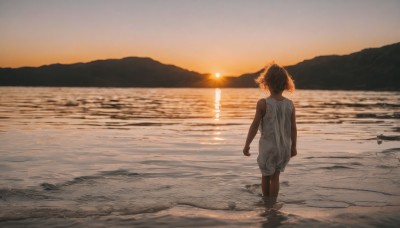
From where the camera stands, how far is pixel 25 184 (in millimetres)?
7598

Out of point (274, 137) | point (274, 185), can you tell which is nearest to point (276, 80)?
point (274, 137)

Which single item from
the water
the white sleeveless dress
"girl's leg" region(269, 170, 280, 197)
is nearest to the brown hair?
the white sleeveless dress

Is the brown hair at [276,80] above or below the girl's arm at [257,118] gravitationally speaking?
above

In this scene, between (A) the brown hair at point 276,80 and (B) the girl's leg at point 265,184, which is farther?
(B) the girl's leg at point 265,184

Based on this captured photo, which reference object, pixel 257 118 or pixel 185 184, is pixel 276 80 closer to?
pixel 257 118

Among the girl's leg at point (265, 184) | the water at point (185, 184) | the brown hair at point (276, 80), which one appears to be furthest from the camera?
the girl's leg at point (265, 184)

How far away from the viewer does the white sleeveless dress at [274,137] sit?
249 inches

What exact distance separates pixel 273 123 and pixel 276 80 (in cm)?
65

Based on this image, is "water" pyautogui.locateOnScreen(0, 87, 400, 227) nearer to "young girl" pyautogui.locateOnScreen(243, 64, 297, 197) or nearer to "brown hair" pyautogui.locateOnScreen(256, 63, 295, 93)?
"young girl" pyautogui.locateOnScreen(243, 64, 297, 197)

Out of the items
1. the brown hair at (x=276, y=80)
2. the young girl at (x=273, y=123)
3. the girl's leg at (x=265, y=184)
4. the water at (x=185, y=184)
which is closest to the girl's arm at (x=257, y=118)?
the young girl at (x=273, y=123)

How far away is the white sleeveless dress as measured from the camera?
20.8 ft

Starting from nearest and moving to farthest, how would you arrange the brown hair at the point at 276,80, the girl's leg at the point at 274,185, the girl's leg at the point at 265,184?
A: the brown hair at the point at 276,80, the girl's leg at the point at 274,185, the girl's leg at the point at 265,184

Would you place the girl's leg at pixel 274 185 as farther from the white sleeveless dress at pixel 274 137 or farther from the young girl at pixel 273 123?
the white sleeveless dress at pixel 274 137

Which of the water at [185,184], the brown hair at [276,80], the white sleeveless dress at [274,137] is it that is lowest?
the water at [185,184]
